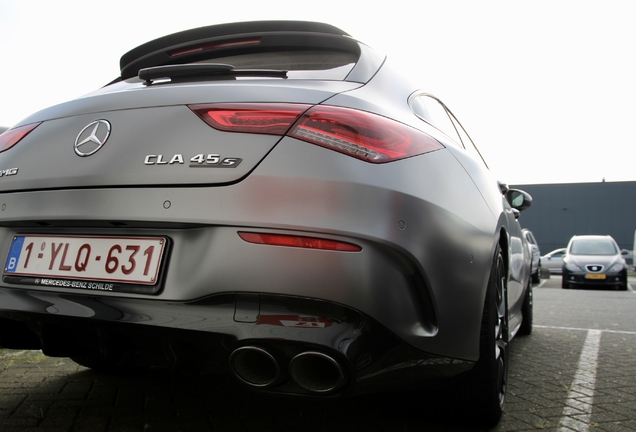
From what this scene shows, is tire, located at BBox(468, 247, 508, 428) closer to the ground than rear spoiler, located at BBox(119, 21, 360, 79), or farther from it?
closer to the ground

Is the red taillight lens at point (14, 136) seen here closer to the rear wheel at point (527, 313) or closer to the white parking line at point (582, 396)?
the white parking line at point (582, 396)

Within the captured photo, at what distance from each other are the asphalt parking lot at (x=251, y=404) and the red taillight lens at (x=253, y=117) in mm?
1246

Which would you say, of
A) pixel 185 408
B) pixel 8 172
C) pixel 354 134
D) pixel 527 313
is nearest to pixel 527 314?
pixel 527 313

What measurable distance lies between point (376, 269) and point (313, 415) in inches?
46.9

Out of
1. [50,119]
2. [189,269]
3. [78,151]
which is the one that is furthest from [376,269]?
[50,119]

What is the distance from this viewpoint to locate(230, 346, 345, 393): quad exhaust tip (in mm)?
1909

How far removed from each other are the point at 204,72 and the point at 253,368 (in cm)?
106

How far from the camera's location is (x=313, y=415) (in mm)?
2828

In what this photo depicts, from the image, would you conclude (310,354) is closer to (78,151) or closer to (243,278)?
(243,278)

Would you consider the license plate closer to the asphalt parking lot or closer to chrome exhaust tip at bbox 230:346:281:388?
chrome exhaust tip at bbox 230:346:281:388

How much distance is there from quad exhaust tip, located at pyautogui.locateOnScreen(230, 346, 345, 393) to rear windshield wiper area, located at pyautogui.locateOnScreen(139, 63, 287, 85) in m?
0.97

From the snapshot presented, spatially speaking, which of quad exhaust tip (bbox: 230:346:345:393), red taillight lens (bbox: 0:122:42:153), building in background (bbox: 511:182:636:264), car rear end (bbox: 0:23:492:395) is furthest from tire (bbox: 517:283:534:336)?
building in background (bbox: 511:182:636:264)

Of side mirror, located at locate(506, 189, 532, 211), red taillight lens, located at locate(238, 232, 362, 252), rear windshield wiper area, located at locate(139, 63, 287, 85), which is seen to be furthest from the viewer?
side mirror, located at locate(506, 189, 532, 211)

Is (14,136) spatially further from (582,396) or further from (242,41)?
(582,396)
